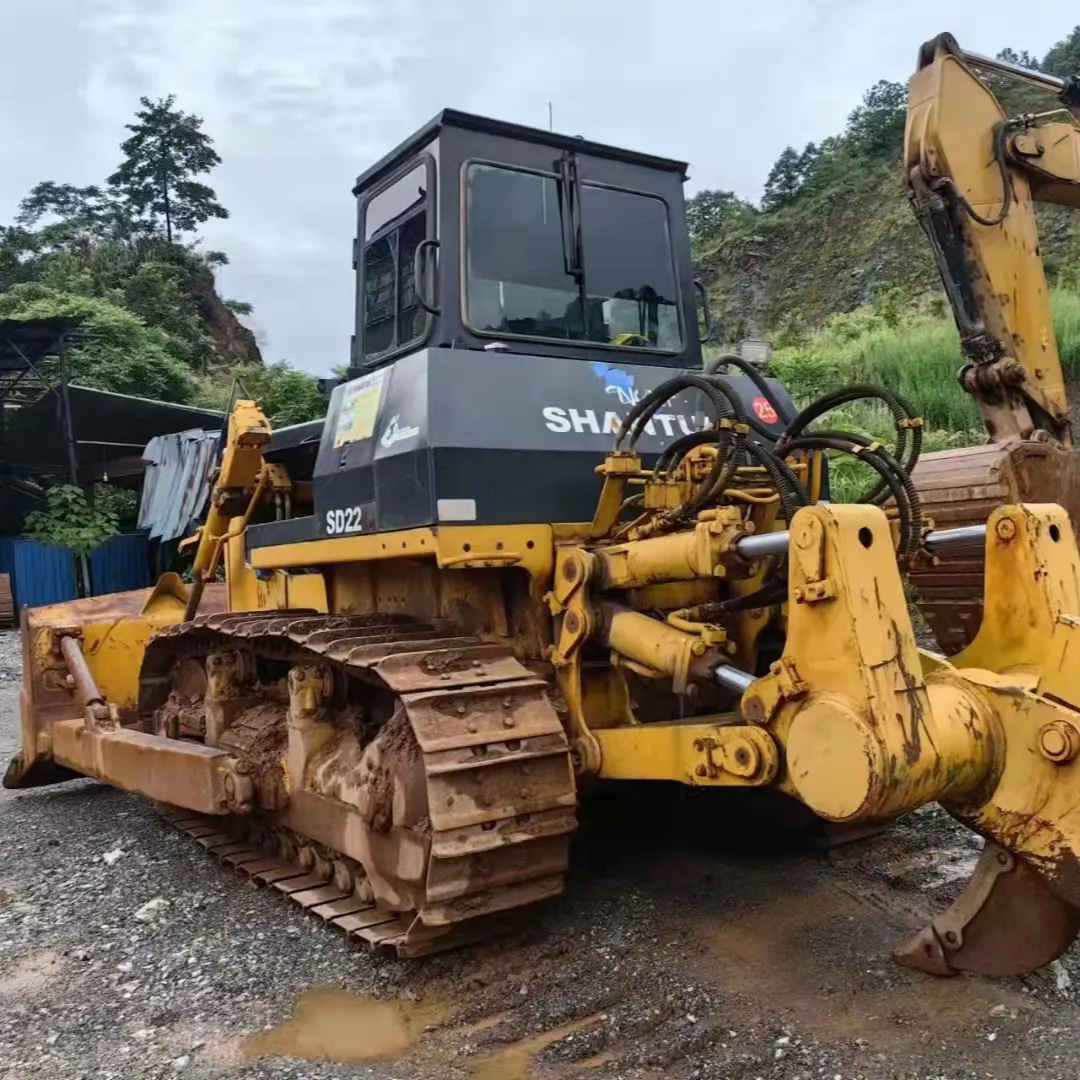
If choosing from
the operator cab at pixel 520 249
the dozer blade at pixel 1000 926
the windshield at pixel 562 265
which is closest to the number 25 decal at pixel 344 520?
the operator cab at pixel 520 249

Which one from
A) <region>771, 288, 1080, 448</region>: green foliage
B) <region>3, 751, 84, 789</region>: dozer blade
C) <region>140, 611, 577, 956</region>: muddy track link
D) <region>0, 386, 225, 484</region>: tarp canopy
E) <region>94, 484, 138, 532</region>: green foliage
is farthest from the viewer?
<region>94, 484, 138, 532</region>: green foliage

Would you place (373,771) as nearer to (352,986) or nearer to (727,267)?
(352,986)

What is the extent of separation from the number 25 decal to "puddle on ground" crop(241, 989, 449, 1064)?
5.34 feet

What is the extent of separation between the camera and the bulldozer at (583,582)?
9.32 ft

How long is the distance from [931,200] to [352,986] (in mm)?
3894

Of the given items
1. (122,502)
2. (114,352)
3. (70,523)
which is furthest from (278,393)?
(70,523)

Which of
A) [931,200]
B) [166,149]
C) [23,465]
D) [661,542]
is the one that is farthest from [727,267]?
[661,542]

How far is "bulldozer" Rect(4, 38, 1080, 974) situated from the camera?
9.32 feet

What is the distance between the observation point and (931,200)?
4.87 meters

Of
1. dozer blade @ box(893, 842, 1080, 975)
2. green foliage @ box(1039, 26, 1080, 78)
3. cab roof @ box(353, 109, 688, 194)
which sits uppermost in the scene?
green foliage @ box(1039, 26, 1080, 78)

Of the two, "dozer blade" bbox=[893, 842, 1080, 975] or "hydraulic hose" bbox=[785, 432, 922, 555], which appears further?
"hydraulic hose" bbox=[785, 432, 922, 555]

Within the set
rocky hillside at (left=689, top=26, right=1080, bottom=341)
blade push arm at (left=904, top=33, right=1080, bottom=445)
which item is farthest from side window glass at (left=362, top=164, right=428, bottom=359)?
rocky hillside at (left=689, top=26, right=1080, bottom=341)

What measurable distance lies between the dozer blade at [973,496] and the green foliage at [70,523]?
14.2 meters

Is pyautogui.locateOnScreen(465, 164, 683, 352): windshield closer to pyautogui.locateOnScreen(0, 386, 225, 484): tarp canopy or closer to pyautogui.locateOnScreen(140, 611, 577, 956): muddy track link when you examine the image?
pyautogui.locateOnScreen(140, 611, 577, 956): muddy track link
